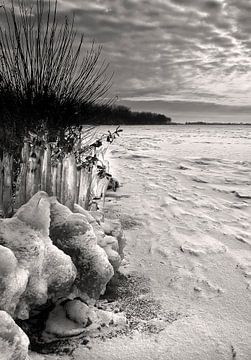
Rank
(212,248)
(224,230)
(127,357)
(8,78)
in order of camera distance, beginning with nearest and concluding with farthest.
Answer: (127,357), (212,248), (224,230), (8,78)

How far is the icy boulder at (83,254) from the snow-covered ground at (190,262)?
433 mm

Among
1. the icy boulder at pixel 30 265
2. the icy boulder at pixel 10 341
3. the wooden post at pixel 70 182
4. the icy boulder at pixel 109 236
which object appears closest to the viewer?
the icy boulder at pixel 10 341

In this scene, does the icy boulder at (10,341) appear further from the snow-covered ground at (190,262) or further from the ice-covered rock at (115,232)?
the ice-covered rock at (115,232)

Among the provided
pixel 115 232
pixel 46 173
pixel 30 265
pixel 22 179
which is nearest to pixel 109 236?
pixel 115 232

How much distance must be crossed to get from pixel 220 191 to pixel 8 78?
168 inches

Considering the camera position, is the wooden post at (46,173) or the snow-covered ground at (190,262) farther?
the wooden post at (46,173)

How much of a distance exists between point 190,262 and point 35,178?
176 centimetres

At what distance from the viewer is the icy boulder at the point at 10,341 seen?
5.26 feet

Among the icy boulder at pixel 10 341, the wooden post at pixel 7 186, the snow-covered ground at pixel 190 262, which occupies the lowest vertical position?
the snow-covered ground at pixel 190 262

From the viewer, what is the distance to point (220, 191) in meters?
6.54

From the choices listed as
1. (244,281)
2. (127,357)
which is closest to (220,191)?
(244,281)

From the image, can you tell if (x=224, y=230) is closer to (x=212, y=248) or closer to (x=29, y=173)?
(x=212, y=248)

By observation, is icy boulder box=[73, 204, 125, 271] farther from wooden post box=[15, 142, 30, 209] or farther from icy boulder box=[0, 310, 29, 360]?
icy boulder box=[0, 310, 29, 360]

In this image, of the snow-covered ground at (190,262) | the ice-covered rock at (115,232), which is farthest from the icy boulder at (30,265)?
the ice-covered rock at (115,232)
